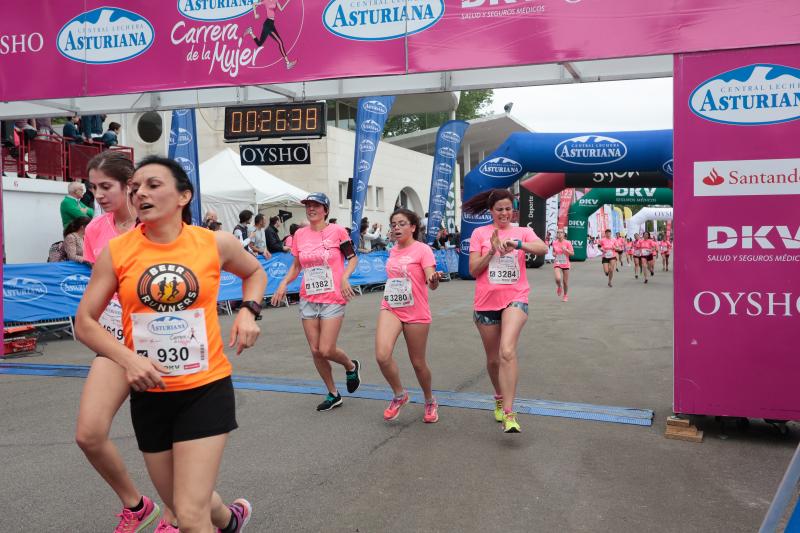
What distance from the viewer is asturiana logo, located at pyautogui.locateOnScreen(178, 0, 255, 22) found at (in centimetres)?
743

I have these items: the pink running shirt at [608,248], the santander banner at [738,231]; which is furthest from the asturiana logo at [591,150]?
the santander banner at [738,231]

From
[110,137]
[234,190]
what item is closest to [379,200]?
[234,190]

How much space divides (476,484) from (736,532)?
4.80 feet

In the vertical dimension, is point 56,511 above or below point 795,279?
below

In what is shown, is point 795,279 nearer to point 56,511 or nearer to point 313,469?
point 313,469

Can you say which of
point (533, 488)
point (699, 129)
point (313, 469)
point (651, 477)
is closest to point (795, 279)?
point (699, 129)

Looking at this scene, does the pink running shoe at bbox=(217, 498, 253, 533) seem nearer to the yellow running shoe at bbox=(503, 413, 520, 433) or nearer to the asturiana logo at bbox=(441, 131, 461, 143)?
the yellow running shoe at bbox=(503, 413, 520, 433)

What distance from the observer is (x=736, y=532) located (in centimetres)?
359

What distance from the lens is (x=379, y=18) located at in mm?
6953

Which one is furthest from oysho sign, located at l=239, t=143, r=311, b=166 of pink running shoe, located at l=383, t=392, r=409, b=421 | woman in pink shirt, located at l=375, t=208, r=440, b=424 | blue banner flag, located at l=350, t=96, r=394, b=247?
blue banner flag, located at l=350, t=96, r=394, b=247

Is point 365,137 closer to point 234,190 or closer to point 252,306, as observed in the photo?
point 234,190

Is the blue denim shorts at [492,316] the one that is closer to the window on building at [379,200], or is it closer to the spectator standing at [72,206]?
the spectator standing at [72,206]

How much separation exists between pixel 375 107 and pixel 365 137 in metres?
0.81

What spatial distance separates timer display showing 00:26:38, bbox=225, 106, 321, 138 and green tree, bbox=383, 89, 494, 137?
48876 mm
